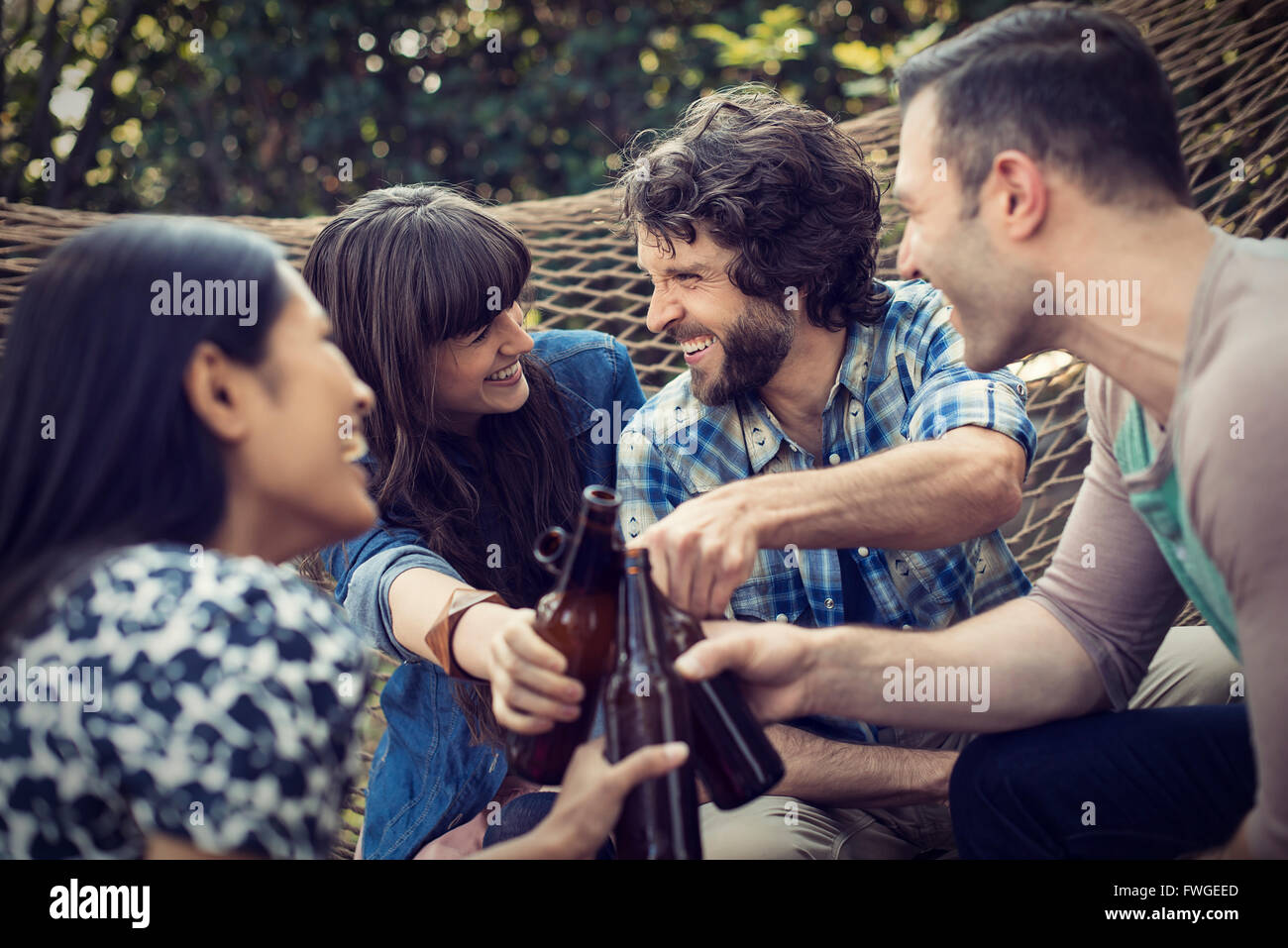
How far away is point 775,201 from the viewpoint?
2.02m

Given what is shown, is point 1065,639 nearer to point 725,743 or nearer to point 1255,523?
point 1255,523

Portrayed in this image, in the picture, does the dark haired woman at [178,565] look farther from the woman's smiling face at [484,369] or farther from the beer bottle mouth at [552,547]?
the woman's smiling face at [484,369]

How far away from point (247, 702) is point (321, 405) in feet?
1.00

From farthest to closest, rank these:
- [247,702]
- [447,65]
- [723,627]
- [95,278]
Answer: [447,65]
[723,627]
[95,278]
[247,702]

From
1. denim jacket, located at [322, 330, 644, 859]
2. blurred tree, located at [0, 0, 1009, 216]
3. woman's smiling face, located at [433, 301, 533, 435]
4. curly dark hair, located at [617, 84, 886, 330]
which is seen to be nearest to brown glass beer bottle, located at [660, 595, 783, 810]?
denim jacket, located at [322, 330, 644, 859]

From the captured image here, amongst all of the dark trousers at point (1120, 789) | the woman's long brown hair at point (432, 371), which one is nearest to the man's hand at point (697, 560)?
the dark trousers at point (1120, 789)

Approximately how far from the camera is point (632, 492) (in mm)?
1916

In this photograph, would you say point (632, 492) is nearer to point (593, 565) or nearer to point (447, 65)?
point (593, 565)

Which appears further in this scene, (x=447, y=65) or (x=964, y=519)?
(x=447, y=65)

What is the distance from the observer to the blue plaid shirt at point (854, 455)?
1771mm

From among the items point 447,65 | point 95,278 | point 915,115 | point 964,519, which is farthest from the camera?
point 447,65

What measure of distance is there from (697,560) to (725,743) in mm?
187

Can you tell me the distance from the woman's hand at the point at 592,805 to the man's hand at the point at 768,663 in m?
0.12
